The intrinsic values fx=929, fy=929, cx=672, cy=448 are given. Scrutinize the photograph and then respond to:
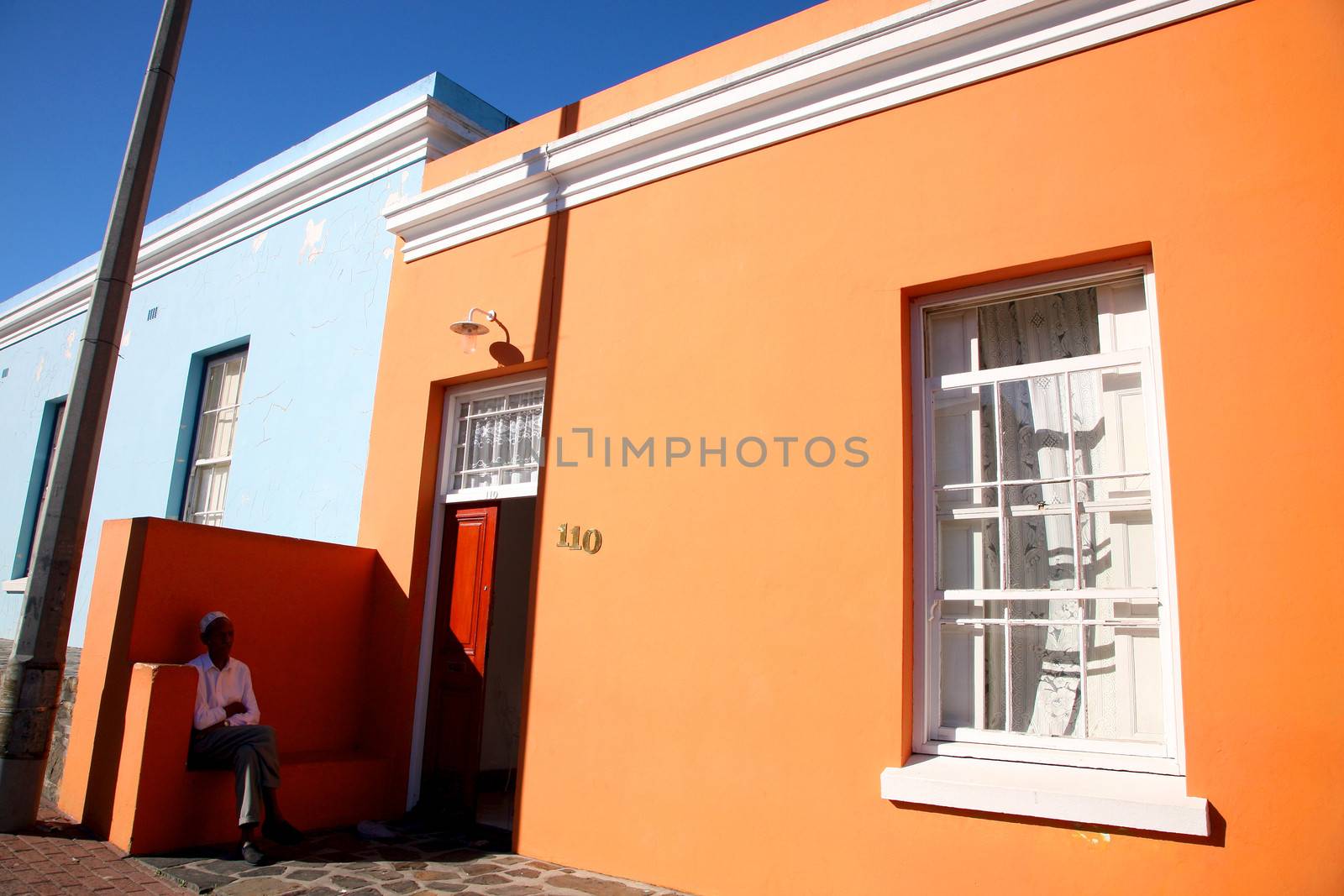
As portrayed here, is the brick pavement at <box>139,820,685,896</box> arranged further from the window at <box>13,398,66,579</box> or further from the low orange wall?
the window at <box>13,398,66,579</box>

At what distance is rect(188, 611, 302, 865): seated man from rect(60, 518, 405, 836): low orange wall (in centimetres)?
16

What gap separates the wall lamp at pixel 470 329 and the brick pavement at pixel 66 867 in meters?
3.35

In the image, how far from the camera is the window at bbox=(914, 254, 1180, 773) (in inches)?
145

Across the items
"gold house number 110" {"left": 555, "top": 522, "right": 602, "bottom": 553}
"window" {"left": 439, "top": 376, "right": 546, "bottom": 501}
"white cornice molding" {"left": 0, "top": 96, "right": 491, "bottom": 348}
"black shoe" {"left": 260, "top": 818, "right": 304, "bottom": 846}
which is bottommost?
"black shoe" {"left": 260, "top": 818, "right": 304, "bottom": 846}

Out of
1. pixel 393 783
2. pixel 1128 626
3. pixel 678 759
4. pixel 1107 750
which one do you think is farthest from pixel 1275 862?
pixel 393 783

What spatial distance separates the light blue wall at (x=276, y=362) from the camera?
7.10 metres

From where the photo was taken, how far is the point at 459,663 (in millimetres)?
6031

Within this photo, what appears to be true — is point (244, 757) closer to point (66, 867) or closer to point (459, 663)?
point (66, 867)

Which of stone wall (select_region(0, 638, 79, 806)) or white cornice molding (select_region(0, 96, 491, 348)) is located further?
white cornice molding (select_region(0, 96, 491, 348))

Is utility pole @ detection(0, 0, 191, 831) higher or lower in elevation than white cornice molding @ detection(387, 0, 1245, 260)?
lower

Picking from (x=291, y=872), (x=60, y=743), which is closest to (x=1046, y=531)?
(x=291, y=872)

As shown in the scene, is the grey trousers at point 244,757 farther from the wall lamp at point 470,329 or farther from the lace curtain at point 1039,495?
the lace curtain at point 1039,495

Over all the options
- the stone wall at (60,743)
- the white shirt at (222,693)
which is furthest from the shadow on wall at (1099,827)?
the stone wall at (60,743)

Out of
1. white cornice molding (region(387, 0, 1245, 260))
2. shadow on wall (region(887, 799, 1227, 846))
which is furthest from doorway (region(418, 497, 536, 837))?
shadow on wall (region(887, 799, 1227, 846))
